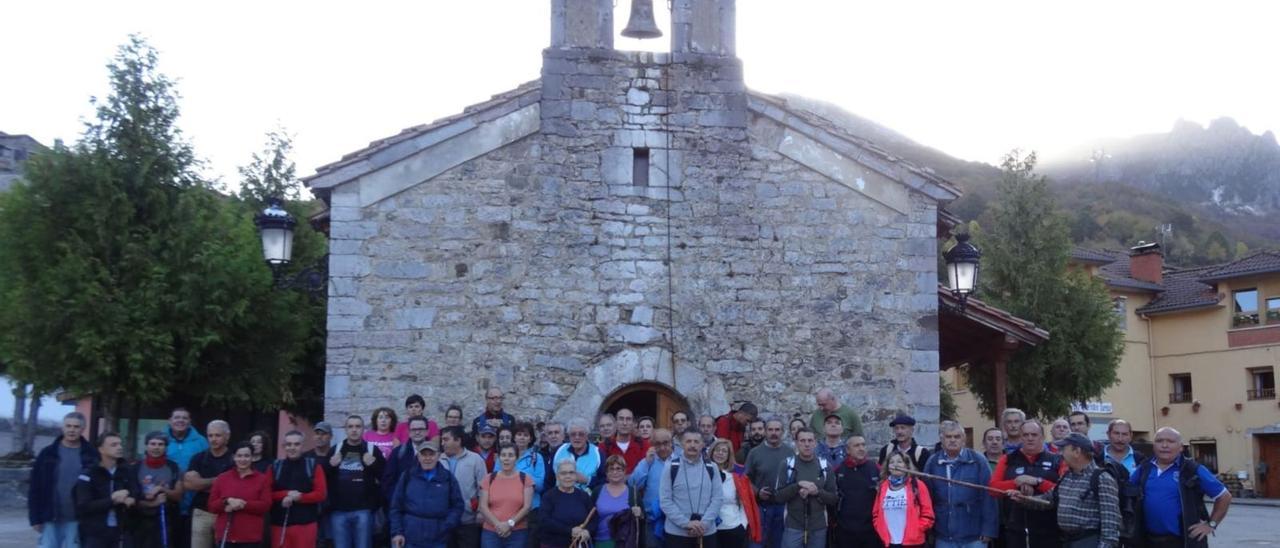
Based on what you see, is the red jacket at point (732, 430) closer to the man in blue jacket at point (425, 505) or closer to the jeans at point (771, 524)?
the jeans at point (771, 524)

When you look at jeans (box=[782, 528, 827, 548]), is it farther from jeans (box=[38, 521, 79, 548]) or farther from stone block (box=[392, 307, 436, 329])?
jeans (box=[38, 521, 79, 548])

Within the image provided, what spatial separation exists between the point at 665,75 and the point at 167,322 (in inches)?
222

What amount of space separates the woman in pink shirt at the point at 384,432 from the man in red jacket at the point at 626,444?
1.74 metres

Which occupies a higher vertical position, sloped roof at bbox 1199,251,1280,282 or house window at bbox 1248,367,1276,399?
sloped roof at bbox 1199,251,1280,282

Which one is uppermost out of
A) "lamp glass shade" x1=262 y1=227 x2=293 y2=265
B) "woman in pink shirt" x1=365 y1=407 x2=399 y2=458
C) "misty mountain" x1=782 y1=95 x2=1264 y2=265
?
"misty mountain" x1=782 y1=95 x2=1264 y2=265

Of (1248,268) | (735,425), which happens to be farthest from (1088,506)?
(1248,268)

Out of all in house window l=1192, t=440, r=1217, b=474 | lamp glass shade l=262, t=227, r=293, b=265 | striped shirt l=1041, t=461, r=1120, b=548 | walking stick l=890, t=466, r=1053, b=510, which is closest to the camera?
striped shirt l=1041, t=461, r=1120, b=548

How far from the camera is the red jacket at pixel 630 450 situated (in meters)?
9.86

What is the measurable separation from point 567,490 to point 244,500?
241cm

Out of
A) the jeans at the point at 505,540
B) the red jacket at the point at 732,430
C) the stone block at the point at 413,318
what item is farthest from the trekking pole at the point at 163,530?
the red jacket at the point at 732,430

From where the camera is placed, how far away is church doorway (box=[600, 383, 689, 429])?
11289 mm

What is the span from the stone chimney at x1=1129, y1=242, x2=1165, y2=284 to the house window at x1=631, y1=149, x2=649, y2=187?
31.0 m

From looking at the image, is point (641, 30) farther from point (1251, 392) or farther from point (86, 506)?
point (1251, 392)

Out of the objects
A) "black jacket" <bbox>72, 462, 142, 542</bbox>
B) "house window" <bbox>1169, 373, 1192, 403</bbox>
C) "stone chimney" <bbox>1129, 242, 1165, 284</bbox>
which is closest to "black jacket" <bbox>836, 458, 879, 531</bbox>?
"black jacket" <bbox>72, 462, 142, 542</bbox>
